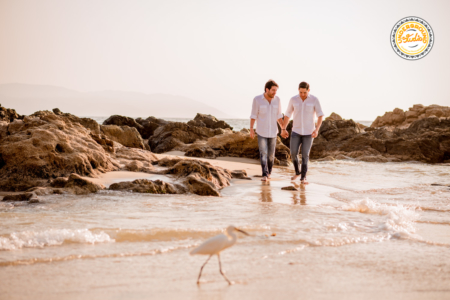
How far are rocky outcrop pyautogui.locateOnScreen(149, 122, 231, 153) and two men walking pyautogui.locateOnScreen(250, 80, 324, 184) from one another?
6.14 meters

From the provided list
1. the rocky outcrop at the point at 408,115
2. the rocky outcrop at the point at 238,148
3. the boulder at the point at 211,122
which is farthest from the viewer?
the rocky outcrop at the point at 408,115

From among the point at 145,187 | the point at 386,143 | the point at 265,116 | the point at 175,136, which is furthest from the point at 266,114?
the point at 386,143

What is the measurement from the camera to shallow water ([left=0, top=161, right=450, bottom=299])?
10.2ft

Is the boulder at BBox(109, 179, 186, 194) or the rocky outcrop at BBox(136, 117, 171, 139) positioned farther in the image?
the rocky outcrop at BBox(136, 117, 171, 139)

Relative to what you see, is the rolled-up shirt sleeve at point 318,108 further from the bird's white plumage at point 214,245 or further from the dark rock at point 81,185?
the bird's white plumage at point 214,245

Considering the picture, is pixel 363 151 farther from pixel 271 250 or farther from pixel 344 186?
pixel 271 250

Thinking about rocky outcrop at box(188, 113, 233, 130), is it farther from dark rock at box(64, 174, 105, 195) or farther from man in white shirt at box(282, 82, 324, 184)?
dark rock at box(64, 174, 105, 195)

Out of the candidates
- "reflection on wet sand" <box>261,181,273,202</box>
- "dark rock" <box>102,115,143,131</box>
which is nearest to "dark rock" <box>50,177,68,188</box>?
"reflection on wet sand" <box>261,181,273,202</box>

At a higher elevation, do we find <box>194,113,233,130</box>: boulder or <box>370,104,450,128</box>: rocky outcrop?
<box>370,104,450,128</box>: rocky outcrop

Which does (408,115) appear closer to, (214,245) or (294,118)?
(294,118)

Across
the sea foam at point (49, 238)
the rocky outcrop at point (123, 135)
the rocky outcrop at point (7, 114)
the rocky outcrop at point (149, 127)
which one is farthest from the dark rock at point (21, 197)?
the rocky outcrop at point (149, 127)

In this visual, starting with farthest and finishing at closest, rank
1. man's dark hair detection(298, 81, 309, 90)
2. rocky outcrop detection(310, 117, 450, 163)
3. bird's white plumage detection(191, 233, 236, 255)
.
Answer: rocky outcrop detection(310, 117, 450, 163)
man's dark hair detection(298, 81, 309, 90)
bird's white plumage detection(191, 233, 236, 255)

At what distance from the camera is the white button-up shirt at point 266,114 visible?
9266 millimetres

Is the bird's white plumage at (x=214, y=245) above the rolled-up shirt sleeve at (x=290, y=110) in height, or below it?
below
